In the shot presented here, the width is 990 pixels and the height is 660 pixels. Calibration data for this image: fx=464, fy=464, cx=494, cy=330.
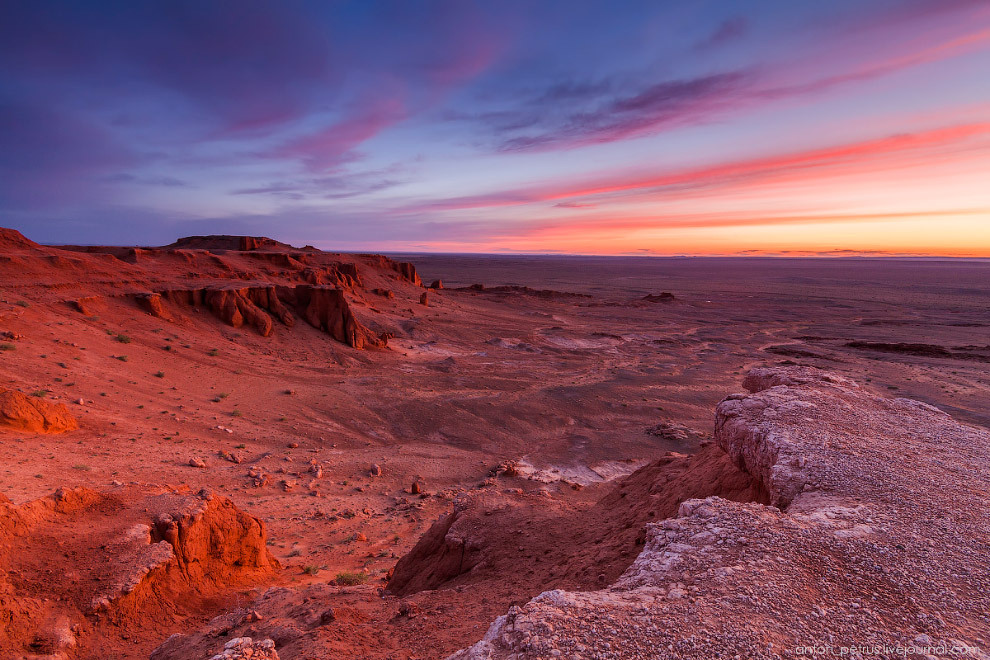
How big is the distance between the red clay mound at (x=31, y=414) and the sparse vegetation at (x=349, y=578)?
7.55 m

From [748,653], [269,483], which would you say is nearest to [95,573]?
[269,483]

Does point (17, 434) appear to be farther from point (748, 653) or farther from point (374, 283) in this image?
point (374, 283)

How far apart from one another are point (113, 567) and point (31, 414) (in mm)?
6783

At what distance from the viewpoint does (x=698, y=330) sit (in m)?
40.2

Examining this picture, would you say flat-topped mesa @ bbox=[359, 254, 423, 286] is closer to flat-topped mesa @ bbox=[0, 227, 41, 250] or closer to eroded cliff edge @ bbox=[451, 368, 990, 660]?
flat-topped mesa @ bbox=[0, 227, 41, 250]

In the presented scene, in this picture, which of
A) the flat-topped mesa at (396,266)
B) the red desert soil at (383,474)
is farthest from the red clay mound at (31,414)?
the flat-topped mesa at (396,266)

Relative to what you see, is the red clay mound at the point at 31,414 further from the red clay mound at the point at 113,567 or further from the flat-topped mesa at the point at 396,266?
the flat-topped mesa at the point at 396,266

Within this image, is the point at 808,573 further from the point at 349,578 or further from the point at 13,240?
the point at 13,240

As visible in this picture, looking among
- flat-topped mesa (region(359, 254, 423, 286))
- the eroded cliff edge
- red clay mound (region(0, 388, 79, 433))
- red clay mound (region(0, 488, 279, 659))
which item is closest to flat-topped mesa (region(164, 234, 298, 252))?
flat-topped mesa (region(359, 254, 423, 286))

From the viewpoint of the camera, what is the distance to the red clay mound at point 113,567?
4715 millimetres

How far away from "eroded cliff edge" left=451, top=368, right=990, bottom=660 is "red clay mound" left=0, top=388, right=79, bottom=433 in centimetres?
1138

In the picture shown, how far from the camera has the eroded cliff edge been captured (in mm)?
2736

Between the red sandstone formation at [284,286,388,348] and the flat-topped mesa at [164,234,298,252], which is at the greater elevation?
the flat-topped mesa at [164,234,298,252]

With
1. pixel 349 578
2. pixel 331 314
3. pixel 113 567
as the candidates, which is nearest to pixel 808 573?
pixel 349 578
